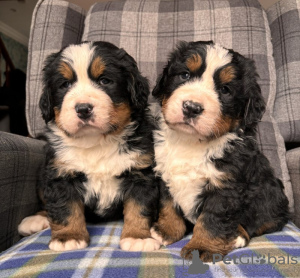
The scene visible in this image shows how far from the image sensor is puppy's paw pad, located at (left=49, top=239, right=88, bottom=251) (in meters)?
1.72

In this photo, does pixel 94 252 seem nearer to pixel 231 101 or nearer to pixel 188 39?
pixel 231 101

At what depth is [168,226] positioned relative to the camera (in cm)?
196

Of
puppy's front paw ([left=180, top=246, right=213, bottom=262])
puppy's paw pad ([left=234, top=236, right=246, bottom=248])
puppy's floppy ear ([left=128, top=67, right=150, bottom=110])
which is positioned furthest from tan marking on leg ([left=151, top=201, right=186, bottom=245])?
puppy's floppy ear ([left=128, top=67, right=150, bottom=110])

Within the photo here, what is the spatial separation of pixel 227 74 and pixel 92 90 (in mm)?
827

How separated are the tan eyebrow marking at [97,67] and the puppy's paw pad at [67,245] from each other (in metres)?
1.00

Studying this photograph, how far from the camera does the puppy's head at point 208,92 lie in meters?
1.70

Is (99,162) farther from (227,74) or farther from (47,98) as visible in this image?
(227,74)

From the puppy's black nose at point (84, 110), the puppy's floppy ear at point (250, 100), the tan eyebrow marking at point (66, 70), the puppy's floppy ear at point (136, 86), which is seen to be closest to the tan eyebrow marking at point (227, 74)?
the puppy's floppy ear at point (250, 100)

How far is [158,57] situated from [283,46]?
1.15 metres

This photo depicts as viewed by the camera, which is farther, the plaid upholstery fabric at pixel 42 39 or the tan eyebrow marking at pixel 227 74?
the plaid upholstery fabric at pixel 42 39

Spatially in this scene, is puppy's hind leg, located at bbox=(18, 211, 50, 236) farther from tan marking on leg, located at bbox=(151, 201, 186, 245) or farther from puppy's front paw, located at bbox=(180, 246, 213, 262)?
puppy's front paw, located at bbox=(180, 246, 213, 262)

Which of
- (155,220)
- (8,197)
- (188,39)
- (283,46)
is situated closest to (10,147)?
(8,197)

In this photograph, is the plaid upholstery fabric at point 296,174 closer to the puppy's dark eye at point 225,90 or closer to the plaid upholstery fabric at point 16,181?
the puppy's dark eye at point 225,90

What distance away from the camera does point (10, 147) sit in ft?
6.63
